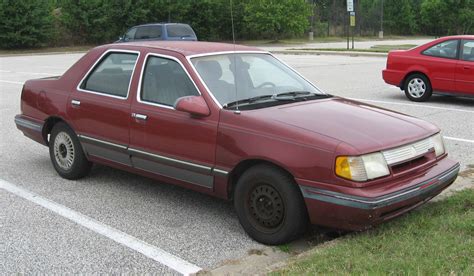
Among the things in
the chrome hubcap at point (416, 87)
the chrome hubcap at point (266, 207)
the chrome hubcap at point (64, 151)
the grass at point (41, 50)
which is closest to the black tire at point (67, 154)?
the chrome hubcap at point (64, 151)

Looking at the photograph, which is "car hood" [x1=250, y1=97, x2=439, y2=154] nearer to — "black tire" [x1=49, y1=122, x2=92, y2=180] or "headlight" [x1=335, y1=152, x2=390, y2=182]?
"headlight" [x1=335, y1=152, x2=390, y2=182]

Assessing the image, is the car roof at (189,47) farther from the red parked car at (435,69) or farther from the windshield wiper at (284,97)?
the red parked car at (435,69)

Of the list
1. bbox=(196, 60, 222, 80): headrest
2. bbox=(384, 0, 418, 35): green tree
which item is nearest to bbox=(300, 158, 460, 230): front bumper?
bbox=(196, 60, 222, 80): headrest

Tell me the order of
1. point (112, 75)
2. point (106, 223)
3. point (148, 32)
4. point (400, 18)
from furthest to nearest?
point (400, 18) < point (148, 32) < point (112, 75) < point (106, 223)

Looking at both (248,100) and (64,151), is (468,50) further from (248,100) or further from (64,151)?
(64,151)

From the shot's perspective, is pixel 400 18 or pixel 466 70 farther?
pixel 400 18

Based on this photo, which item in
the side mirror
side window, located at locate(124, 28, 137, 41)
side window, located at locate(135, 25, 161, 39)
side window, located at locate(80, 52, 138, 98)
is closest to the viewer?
the side mirror

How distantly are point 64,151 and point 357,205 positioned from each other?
11.9 feet

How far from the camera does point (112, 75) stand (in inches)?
225

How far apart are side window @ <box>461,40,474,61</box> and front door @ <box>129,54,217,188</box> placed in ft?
25.8

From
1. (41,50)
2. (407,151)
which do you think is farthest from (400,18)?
(407,151)

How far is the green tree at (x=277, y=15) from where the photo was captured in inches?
1762

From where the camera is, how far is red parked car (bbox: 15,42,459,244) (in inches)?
157

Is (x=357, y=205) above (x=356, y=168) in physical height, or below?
below
